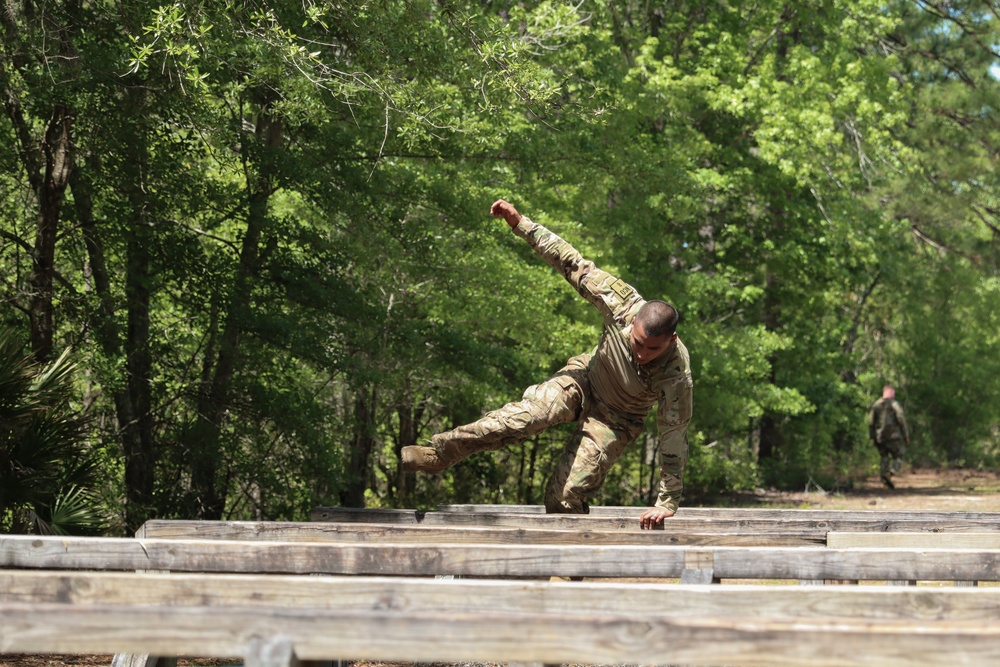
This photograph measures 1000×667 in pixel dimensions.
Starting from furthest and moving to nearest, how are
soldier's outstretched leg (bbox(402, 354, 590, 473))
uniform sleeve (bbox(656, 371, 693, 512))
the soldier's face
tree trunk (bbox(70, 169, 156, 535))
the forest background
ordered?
tree trunk (bbox(70, 169, 156, 535)) < the forest background < soldier's outstretched leg (bbox(402, 354, 590, 473)) < uniform sleeve (bbox(656, 371, 693, 512)) < the soldier's face

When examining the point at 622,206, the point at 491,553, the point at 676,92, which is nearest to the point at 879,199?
the point at 676,92

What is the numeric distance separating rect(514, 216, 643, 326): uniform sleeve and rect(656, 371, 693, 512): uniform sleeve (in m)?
0.57

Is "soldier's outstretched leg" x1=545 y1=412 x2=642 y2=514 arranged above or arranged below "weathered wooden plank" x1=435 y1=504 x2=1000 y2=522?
above

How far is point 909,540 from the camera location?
246 inches

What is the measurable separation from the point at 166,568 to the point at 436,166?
461 inches

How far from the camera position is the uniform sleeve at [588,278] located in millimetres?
7809

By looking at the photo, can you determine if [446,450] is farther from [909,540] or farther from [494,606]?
[494,606]

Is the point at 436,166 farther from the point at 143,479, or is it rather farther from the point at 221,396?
the point at 143,479

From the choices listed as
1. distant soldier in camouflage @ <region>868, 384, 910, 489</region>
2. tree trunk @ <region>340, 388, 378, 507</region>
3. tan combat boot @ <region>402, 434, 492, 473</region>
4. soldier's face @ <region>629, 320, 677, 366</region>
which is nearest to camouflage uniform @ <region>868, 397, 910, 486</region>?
distant soldier in camouflage @ <region>868, 384, 910, 489</region>

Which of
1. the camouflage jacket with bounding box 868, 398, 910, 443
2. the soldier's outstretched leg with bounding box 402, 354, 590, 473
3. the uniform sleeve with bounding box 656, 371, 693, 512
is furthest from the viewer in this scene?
the camouflage jacket with bounding box 868, 398, 910, 443

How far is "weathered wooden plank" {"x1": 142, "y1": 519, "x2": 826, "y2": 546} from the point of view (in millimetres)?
5918

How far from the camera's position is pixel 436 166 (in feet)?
52.5

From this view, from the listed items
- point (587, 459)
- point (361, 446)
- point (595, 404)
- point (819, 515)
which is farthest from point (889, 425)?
point (587, 459)

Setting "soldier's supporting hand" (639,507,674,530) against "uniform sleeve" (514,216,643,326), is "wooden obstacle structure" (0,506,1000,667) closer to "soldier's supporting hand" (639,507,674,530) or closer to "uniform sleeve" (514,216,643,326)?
"soldier's supporting hand" (639,507,674,530)
